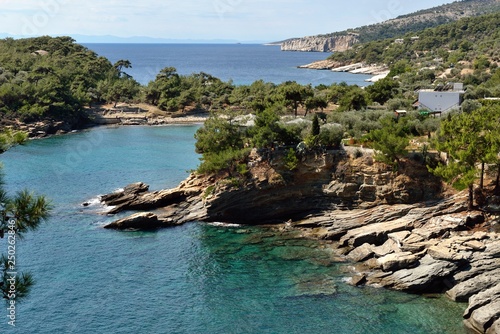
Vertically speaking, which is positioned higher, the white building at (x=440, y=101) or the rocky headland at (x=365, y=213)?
the white building at (x=440, y=101)

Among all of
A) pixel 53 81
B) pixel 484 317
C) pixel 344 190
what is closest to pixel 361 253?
pixel 344 190

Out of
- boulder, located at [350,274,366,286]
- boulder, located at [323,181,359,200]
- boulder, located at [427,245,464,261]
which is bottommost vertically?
boulder, located at [350,274,366,286]

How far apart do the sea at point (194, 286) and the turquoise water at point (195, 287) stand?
64mm

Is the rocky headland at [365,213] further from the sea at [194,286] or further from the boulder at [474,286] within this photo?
the sea at [194,286]

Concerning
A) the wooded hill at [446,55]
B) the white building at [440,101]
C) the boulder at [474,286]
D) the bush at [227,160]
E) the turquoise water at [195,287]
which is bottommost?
the turquoise water at [195,287]

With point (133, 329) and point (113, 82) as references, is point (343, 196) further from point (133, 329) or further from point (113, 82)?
point (113, 82)

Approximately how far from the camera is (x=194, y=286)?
3216 cm

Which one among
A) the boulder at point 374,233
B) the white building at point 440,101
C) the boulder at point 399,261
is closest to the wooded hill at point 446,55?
the white building at point 440,101

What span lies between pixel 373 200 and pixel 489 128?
9.86 meters

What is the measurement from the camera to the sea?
27.5 metres

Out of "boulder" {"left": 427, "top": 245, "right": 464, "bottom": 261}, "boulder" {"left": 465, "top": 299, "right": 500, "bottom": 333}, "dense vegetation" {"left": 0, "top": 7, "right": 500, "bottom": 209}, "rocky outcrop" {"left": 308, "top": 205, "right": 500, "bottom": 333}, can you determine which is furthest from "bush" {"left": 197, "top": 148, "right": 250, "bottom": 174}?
"boulder" {"left": 465, "top": 299, "right": 500, "bottom": 333}

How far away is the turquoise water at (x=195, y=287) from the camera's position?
2756 centimetres

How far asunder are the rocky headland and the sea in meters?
1.26

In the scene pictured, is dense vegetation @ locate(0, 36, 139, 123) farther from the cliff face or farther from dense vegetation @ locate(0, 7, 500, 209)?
the cliff face
